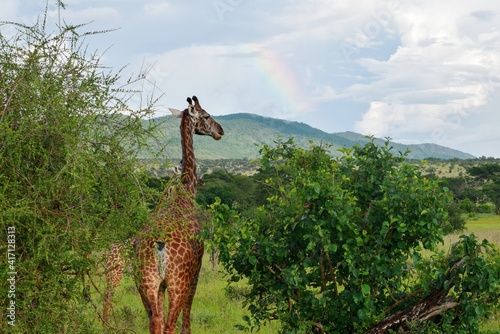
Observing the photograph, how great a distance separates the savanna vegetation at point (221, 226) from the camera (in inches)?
274

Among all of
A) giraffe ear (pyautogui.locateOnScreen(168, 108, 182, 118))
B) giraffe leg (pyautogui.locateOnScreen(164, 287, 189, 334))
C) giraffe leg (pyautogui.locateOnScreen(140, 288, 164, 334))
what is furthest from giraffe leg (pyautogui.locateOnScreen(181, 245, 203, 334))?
giraffe ear (pyautogui.locateOnScreen(168, 108, 182, 118))

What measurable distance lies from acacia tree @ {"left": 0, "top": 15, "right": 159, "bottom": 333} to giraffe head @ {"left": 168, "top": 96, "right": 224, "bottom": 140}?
2.82 meters

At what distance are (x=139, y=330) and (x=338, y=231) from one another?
524 cm

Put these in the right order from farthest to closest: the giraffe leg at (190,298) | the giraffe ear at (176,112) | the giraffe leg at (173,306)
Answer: the giraffe ear at (176,112) < the giraffe leg at (190,298) < the giraffe leg at (173,306)

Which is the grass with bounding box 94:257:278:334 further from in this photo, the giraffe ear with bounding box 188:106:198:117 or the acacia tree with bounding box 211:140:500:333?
the giraffe ear with bounding box 188:106:198:117

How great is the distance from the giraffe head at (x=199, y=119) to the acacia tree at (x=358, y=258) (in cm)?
264

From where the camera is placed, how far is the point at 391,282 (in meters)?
8.55

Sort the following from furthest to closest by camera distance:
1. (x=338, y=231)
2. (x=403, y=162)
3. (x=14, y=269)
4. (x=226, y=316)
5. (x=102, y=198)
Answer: (x=226, y=316) < (x=403, y=162) < (x=338, y=231) < (x=102, y=198) < (x=14, y=269)

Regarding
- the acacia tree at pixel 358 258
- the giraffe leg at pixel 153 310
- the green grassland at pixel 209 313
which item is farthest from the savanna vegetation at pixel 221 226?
the green grassland at pixel 209 313

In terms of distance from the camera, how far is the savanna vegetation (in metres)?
6.95

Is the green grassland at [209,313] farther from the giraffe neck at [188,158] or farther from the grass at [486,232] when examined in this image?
the giraffe neck at [188,158]

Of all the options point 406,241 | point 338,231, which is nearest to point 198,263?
point 338,231

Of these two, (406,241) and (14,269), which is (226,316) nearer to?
(406,241)

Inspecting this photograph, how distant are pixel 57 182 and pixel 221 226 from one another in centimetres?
223
